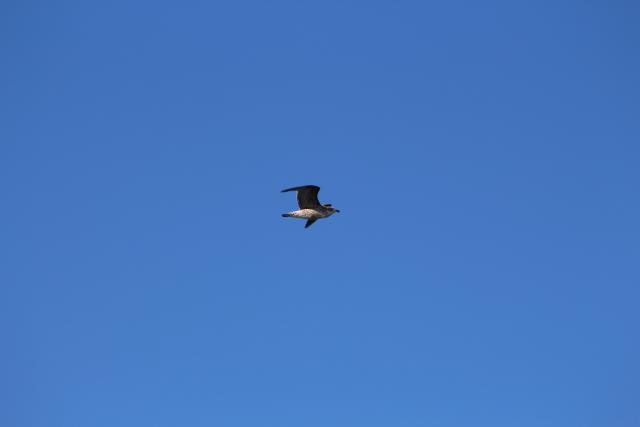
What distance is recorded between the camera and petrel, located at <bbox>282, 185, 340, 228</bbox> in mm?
88688

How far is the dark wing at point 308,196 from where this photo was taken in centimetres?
8825

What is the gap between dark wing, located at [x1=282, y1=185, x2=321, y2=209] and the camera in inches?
3474

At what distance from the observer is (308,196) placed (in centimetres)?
8931

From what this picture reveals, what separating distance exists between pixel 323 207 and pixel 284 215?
310 centimetres

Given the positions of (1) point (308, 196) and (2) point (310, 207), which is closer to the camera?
(1) point (308, 196)

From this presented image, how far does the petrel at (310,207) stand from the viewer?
291ft

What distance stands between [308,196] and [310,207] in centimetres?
143

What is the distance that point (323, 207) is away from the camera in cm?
9112

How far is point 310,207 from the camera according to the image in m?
90.5

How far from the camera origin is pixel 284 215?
9006 centimetres
